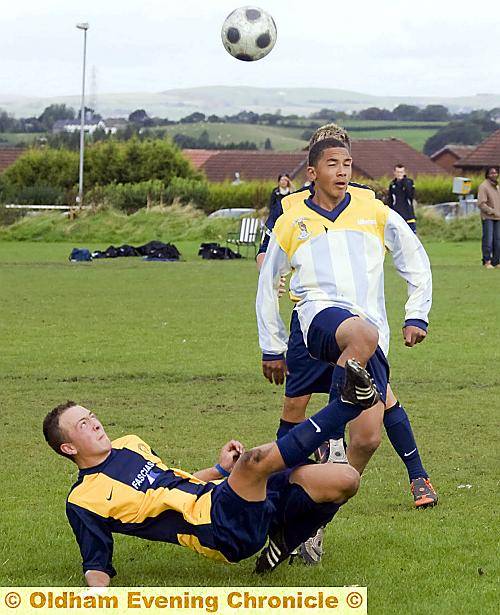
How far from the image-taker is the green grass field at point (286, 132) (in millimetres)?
146750

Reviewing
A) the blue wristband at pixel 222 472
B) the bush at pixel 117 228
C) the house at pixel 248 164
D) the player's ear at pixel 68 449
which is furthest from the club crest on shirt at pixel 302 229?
the house at pixel 248 164

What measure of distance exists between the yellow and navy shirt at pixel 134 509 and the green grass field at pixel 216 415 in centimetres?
21

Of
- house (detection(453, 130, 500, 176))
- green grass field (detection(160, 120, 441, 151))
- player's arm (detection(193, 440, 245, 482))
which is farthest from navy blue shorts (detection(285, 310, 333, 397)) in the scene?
green grass field (detection(160, 120, 441, 151))

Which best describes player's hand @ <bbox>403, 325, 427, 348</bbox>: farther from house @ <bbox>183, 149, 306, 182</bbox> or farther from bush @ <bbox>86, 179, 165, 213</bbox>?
house @ <bbox>183, 149, 306, 182</bbox>

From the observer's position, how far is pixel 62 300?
20594 millimetres

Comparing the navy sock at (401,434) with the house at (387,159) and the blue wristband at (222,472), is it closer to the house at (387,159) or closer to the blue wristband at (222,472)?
the blue wristband at (222,472)

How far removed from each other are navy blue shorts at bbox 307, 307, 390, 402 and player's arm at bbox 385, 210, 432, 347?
1.06 feet

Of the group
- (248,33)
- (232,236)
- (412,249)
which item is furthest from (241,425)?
(232,236)

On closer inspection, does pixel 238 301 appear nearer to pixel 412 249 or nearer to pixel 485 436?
pixel 485 436

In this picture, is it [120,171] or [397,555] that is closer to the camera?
[397,555]

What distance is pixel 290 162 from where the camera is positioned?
95812 millimetres

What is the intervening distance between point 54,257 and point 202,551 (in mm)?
26358

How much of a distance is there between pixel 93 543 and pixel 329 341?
1.58 meters

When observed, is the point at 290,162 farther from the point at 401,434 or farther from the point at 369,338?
the point at 369,338
